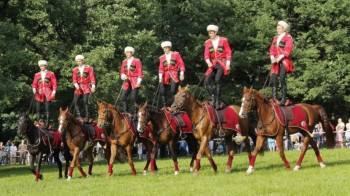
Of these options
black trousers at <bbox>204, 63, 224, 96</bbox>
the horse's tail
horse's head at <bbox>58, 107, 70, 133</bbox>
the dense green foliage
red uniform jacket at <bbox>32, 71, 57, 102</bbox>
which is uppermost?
the dense green foliage

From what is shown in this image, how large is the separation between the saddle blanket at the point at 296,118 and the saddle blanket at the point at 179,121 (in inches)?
140

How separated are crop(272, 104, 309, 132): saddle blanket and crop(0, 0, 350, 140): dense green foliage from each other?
1809 centimetres

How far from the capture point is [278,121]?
19516 mm

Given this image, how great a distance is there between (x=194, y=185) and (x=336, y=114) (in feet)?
119

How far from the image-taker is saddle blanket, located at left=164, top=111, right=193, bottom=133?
21969 mm

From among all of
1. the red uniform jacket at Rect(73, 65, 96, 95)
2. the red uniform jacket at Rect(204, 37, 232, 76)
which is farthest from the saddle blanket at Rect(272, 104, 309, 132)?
the red uniform jacket at Rect(73, 65, 96, 95)

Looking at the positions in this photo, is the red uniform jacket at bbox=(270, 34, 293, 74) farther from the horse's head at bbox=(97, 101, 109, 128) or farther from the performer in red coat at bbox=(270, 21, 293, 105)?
the horse's head at bbox=(97, 101, 109, 128)

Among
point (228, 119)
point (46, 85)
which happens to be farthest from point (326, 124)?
point (46, 85)

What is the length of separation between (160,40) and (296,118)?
3118cm

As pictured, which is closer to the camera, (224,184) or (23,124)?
(224,184)

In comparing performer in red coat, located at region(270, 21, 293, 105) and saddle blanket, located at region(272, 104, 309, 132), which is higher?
performer in red coat, located at region(270, 21, 293, 105)

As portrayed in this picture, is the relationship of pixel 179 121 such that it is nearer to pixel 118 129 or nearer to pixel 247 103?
pixel 118 129

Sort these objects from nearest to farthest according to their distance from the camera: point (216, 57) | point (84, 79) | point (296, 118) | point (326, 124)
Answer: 1. point (296, 118)
2. point (326, 124)
3. point (216, 57)
4. point (84, 79)

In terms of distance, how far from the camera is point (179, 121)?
73.3 feet
